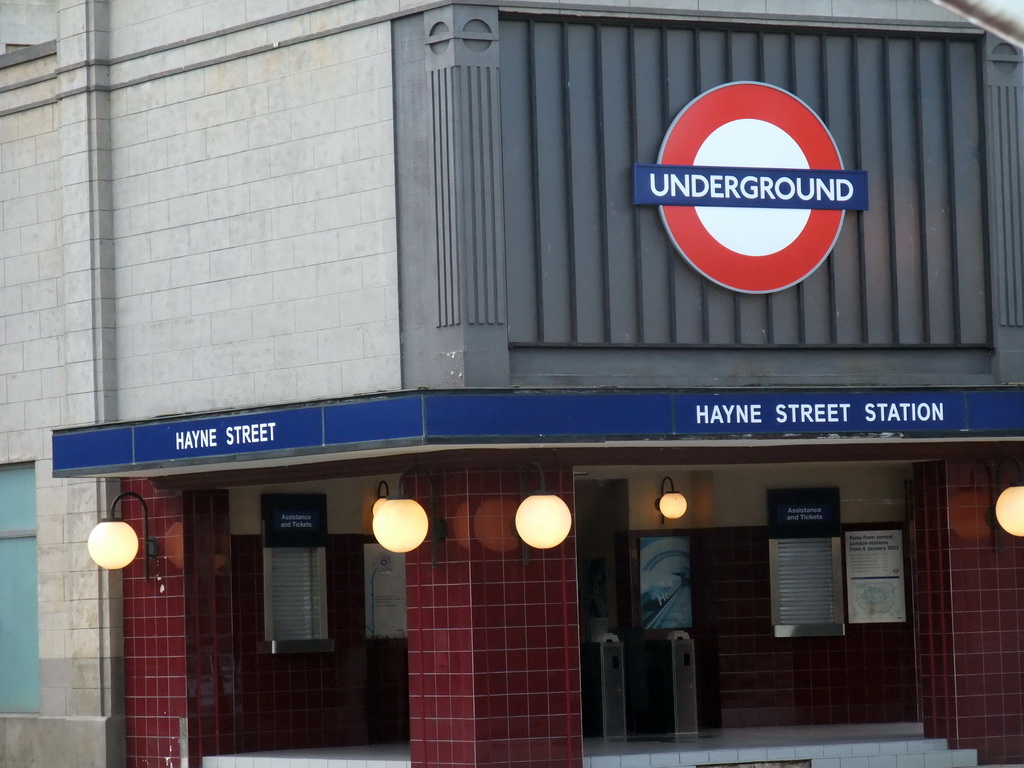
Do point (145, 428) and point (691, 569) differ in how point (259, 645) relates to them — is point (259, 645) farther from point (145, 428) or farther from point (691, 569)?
point (691, 569)

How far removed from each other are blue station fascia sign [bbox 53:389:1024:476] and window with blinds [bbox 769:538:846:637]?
360cm

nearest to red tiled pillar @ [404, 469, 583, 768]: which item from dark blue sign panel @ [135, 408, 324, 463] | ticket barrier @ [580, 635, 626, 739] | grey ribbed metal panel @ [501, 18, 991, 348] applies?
dark blue sign panel @ [135, 408, 324, 463]

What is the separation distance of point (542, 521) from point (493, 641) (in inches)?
47.8

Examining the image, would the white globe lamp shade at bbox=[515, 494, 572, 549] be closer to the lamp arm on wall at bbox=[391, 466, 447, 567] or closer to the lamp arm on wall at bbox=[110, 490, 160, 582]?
the lamp arm on wall at bbox=[391, 466, 447, 567]

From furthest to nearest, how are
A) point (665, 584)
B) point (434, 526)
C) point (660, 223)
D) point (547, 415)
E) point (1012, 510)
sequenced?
point (665, 584) < point (1012, 510) < point (660, 223) < point (434, 526) < point (547, 415)

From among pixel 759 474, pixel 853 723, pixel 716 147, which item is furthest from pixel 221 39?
pixel 853 723

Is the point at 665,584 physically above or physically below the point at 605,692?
above

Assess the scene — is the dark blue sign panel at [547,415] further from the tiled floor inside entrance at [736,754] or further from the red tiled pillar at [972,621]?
the red tiled pillar at [972,621]

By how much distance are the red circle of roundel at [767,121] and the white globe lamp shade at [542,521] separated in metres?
2.59

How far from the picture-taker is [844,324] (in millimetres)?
13094

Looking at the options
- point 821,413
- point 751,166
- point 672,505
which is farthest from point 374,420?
point 672,505

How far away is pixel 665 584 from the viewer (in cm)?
1596

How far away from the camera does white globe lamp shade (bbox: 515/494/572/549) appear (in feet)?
38.1

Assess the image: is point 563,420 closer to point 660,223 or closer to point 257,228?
point 660,223
